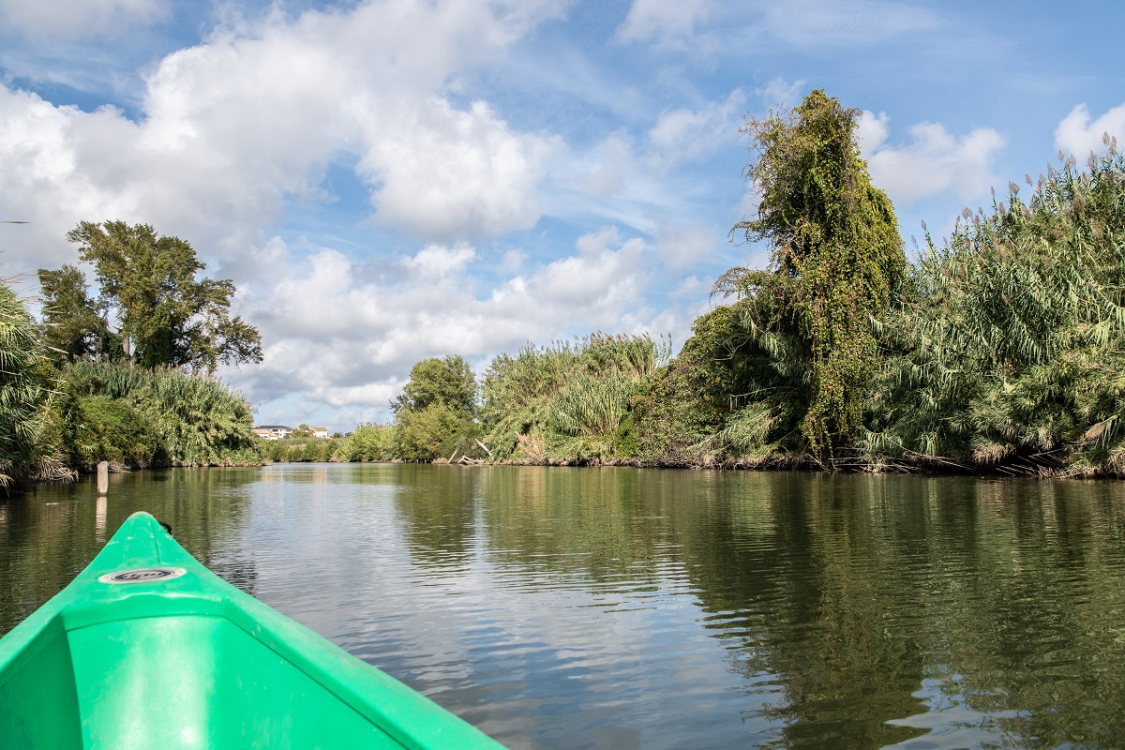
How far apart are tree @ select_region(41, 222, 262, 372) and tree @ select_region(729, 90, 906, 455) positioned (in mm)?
29472

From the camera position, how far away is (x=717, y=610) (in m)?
5.14

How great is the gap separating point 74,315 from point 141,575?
41.0 m

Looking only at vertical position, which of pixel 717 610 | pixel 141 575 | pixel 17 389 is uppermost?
pixel 17 389

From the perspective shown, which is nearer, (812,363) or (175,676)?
(175,676)

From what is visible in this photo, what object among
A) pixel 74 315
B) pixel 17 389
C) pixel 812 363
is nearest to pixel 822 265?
pixel 812 363

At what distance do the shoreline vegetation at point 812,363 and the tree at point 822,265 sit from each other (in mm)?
68

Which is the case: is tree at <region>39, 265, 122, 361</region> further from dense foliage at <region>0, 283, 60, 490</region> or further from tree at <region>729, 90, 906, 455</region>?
tree at <region>729, 90, 906, 455</region>

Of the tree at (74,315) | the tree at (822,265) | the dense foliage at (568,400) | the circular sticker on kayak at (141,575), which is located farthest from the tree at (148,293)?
the circular sticker on kayak at (141,575)

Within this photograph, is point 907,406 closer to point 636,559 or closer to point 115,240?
point 636,559

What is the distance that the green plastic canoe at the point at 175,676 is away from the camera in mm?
2004

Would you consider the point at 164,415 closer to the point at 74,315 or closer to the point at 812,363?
the point at 74,315

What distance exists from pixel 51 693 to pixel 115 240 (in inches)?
1648

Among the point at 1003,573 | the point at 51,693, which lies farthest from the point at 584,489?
the point at 51,693

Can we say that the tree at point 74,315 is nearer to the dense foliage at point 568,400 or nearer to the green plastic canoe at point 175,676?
the dense foliage at point 568,400
